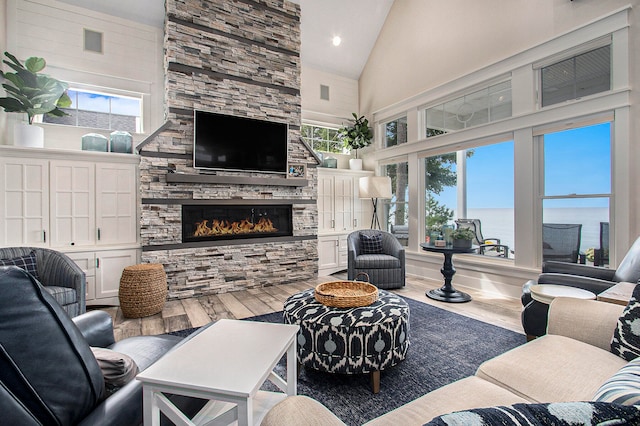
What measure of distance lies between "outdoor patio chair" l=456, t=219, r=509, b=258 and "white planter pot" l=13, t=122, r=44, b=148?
17.8ft

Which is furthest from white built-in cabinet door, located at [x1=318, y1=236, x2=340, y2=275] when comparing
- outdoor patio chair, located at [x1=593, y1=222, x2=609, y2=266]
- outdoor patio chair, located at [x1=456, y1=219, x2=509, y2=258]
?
outdoor patio chair, located at [x1=593, y1=222, x2=609, y2=266]

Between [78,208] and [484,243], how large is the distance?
17.1 feet

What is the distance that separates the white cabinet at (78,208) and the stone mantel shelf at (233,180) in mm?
561

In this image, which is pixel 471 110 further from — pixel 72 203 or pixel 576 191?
pixel 72 203

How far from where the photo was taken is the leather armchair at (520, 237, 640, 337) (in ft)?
7.64

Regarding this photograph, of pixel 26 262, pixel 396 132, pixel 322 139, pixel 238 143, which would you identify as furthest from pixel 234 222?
pixel 396 132

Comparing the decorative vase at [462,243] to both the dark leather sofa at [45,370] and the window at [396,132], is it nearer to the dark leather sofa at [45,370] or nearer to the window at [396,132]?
the window at [396,132]

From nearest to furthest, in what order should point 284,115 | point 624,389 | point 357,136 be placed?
point 624,389, point 284,115, point 357,136

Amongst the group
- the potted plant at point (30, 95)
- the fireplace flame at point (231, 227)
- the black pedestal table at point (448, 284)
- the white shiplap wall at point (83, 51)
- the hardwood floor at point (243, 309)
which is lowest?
the hardwood floor at point (243, 309)

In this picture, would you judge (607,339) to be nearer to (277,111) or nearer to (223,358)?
(223,358)

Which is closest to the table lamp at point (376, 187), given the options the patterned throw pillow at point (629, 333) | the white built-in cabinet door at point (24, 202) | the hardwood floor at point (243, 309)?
the hardwood floor at point (243, 309)

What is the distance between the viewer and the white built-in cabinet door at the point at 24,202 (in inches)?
132

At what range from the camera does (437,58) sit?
15.6 feet

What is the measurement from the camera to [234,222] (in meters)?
4.53
